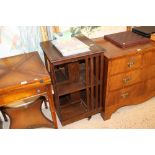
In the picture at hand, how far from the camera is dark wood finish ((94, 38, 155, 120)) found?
1681mm

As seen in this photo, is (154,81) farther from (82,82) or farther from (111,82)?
(82,82)

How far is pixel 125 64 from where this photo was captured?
1723mm

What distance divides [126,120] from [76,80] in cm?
79

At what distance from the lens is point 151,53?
1795mm

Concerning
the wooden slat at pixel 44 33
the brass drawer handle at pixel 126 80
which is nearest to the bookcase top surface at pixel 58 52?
the wooden slat at pixel 44 33

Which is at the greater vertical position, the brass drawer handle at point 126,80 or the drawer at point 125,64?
the drawer at point 125,64

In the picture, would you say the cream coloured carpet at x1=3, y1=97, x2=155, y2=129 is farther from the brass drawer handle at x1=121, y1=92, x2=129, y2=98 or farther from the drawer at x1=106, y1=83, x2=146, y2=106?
the brass drawer handle at x1=121, y1=92, x2=129, y2=98

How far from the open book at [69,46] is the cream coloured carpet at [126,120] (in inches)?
36.3

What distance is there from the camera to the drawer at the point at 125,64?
5.47 ft

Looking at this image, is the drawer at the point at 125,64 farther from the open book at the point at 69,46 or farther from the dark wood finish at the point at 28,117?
the dark wood finish at the point at 28,117
